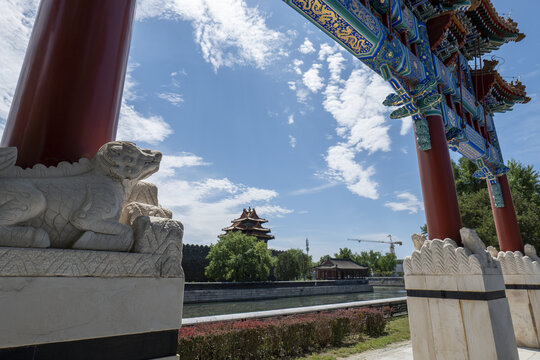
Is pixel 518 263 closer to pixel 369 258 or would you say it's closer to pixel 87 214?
pixel 87 214

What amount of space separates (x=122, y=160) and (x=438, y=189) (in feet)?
16.4

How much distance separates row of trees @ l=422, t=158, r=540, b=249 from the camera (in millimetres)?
11930

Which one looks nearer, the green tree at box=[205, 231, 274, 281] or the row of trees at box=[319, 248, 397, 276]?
the green tree at box=[205, 231, 274, 281]

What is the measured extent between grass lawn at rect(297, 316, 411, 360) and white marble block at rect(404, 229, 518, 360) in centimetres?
183

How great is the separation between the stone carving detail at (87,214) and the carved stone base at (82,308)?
2.4 inches

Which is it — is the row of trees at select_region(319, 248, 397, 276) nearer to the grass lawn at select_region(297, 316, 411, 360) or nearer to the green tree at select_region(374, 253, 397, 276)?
the green tree at select_region(374, 253, 397, 276)

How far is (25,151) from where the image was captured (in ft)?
5.23

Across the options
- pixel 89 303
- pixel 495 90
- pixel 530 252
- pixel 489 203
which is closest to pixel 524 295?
pixel 530 252

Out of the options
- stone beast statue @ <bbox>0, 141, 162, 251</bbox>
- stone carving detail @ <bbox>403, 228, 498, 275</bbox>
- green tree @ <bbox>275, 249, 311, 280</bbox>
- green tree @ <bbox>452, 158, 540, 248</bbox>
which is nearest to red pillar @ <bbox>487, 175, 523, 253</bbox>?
stone carving detail @ <bbox>403, 228, 498, 275</bbox>

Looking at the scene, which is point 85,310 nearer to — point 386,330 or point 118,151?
point 118,151

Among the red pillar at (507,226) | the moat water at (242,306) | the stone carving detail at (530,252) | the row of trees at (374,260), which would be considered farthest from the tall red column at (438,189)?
the row of trees at (374,260)

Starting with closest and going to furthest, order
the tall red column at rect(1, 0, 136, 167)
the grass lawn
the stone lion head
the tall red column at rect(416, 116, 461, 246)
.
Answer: the stone lion head
the tall red column at rect(1, 0, 136, 167)
the tall red column at rect(416, 116, 461, 246)
the grass lawn

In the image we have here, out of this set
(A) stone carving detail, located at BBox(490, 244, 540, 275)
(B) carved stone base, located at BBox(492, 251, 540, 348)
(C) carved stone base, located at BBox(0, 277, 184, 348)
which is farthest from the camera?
(A) stone carving detail, located at BBox(490, 244, 540, 275)

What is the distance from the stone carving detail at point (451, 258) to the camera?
3.95m
